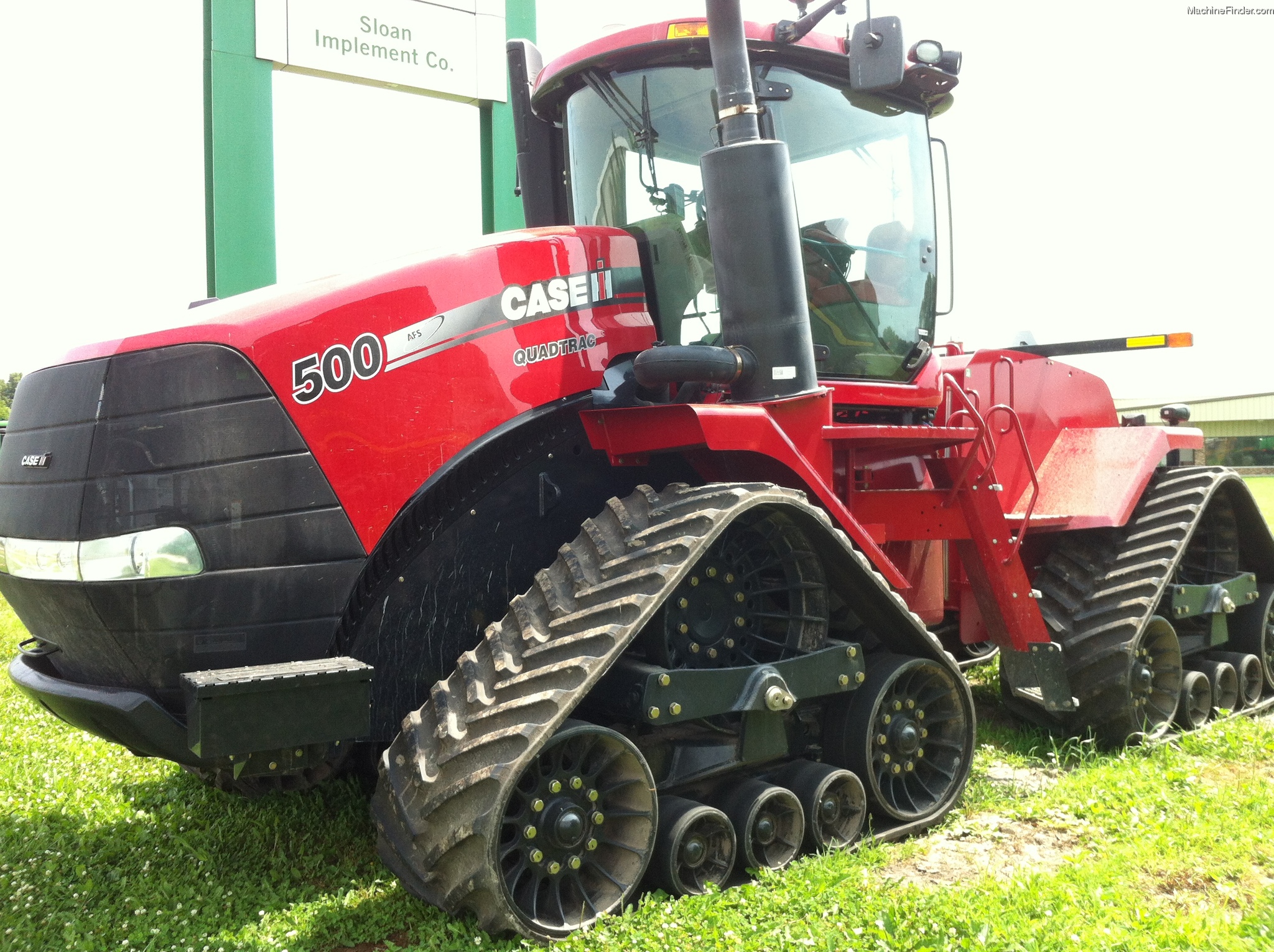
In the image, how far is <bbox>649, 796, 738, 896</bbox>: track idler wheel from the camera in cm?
328

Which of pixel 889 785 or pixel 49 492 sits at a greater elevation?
pixel 49 492

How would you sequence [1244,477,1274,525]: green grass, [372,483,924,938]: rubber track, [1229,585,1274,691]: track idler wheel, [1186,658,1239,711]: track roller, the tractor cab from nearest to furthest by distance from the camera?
[372,483,924,938]: rubber track → the tractor cab → [1186,658,1239,711]: track roller → [1229,585,1274,691]: track idler wheel → [1244,477,1274,525]: green grass

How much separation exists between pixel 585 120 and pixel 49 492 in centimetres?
245

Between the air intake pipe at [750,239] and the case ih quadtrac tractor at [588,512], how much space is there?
1cm

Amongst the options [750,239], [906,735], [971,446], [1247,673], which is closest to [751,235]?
[750,239]

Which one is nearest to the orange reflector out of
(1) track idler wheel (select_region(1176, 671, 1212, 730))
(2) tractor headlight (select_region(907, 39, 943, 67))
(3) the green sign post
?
(2) tractor headlight (select_region(907, 39, 943, 67))

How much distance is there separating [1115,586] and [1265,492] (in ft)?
94.9

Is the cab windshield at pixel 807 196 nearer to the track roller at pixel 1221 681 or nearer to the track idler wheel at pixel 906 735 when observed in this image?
the track idler wheel at pixel 906 735

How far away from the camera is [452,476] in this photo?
3531 millimetres

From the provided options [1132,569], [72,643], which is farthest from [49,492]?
[1132,569]

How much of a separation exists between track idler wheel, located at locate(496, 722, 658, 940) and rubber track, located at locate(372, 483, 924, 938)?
0.09 m

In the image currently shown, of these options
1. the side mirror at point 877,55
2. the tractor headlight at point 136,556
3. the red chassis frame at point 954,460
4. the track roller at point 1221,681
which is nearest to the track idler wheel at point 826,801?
the red chassis frame at point 954,460

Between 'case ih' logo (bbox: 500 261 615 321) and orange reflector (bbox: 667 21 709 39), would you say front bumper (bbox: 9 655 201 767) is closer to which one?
'case ih' logo (bbox: 500 261 615 321)

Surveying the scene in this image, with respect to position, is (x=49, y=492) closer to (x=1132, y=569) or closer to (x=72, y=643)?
(x=72, y=643)
